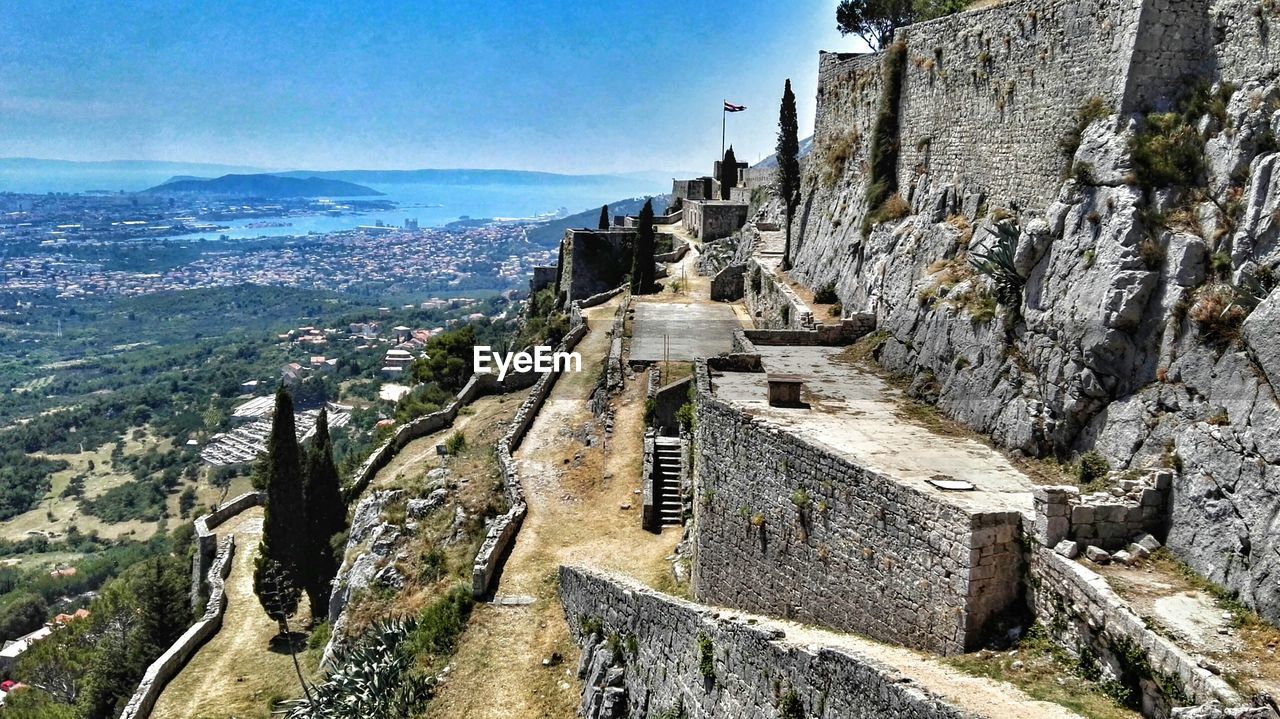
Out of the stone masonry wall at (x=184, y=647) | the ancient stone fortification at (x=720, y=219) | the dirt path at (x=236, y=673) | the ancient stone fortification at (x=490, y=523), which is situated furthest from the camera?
the ancient stone fortification at (x=720, y=219)

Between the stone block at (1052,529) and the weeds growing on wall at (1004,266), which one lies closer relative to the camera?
the stone block at (1052,529)

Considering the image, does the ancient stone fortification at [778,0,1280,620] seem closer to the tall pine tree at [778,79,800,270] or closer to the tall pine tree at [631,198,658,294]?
the tall pine tree at [778,79,800,270]

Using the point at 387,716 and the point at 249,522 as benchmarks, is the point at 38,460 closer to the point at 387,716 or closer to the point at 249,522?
the point at 249,522

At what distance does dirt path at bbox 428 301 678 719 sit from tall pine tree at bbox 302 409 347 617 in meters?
7.28

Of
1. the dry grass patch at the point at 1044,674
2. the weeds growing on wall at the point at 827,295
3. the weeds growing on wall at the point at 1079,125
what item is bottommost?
the dry grass patch at the point at 1044,674

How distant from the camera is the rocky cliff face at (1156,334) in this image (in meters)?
8.66

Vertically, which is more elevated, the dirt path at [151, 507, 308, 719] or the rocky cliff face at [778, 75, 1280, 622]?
the rocky cliff face at [778, 75, 1280, 622]

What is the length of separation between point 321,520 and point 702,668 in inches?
830

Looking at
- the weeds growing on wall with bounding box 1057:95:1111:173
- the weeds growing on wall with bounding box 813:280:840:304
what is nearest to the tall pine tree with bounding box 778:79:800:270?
the weeds growing on wall with bounding box 813:280:840:304

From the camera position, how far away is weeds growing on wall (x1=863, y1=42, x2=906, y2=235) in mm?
24594

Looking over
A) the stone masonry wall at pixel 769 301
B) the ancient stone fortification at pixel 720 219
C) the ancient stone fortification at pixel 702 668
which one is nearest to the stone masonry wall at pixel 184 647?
the ancient stone fortification at pixel 702 668

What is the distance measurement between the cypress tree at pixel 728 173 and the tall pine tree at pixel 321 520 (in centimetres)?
4229

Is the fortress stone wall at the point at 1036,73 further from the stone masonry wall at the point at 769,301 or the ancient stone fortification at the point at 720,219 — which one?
the ancient stone fortification at the point at 720,219

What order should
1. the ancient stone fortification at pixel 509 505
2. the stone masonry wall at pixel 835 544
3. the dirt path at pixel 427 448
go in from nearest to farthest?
the stone masonry wall at pixel 835 544, the ancient stone fortification at pixel 509 505, the dirt path at pixel 427 448
